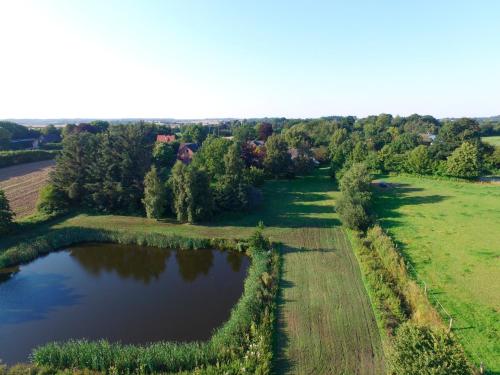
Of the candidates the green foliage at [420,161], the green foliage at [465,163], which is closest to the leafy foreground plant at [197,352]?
the green foliage at [465,163]

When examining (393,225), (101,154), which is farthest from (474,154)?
(101,154)

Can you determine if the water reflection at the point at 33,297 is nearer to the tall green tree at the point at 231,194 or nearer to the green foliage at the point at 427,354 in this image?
the tall green tree at the point at 231,194

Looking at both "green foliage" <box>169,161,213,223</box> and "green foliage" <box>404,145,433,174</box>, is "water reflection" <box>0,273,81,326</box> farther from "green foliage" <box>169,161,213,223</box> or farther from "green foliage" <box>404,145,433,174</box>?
"green foliage" <box>404,145,433,174</box>

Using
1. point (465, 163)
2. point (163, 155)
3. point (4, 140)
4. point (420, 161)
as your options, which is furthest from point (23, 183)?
point (465, 163)

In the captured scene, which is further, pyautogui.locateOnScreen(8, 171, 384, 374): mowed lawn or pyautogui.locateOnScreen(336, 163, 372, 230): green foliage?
pyautogui.locateOnScreen(336, 163, 372, 230): green foliage

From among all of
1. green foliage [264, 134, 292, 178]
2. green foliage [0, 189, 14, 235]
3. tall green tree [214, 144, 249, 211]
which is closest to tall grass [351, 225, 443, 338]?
tall green tree [214, 144, 249, 211]
